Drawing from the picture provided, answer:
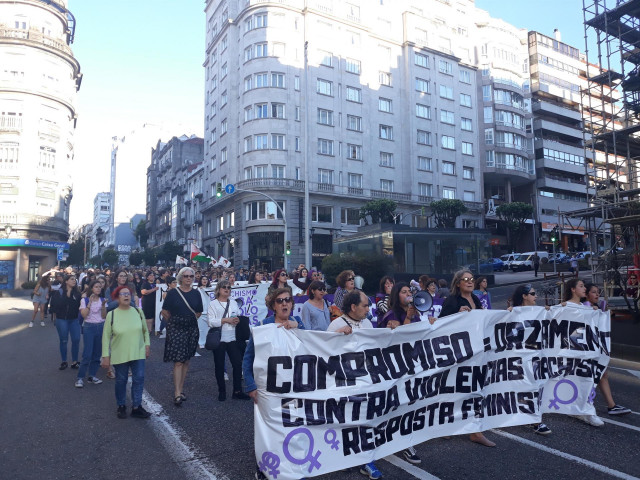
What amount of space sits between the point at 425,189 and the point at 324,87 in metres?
15.4

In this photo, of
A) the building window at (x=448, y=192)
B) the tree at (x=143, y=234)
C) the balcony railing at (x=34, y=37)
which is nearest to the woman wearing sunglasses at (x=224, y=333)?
the building window at (x=448, y=192)

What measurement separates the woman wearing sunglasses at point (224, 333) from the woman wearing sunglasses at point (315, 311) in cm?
131

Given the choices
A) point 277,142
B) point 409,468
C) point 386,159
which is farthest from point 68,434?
point 386,159

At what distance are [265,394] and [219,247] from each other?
45.2 m

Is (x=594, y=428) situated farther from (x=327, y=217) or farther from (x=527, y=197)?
(x=527, y=197)

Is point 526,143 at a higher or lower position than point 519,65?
lower

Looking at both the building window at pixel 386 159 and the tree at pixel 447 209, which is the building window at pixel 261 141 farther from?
the tree at pixel 447 209

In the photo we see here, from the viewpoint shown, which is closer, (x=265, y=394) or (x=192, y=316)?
(x=265, y=394)

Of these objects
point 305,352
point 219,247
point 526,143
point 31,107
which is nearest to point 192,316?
point 305,352

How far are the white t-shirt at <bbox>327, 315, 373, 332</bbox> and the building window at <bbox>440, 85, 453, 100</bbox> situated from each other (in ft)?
168

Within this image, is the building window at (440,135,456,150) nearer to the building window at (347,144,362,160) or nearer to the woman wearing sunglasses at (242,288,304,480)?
the building window at (347,144,362,160)

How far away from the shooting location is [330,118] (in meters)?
44.0

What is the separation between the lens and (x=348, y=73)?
45.3 m

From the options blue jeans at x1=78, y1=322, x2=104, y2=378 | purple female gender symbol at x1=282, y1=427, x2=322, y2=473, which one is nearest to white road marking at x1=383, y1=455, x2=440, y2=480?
purple female gender symbol at x1=282, y1=427, x2=322, y2=473
